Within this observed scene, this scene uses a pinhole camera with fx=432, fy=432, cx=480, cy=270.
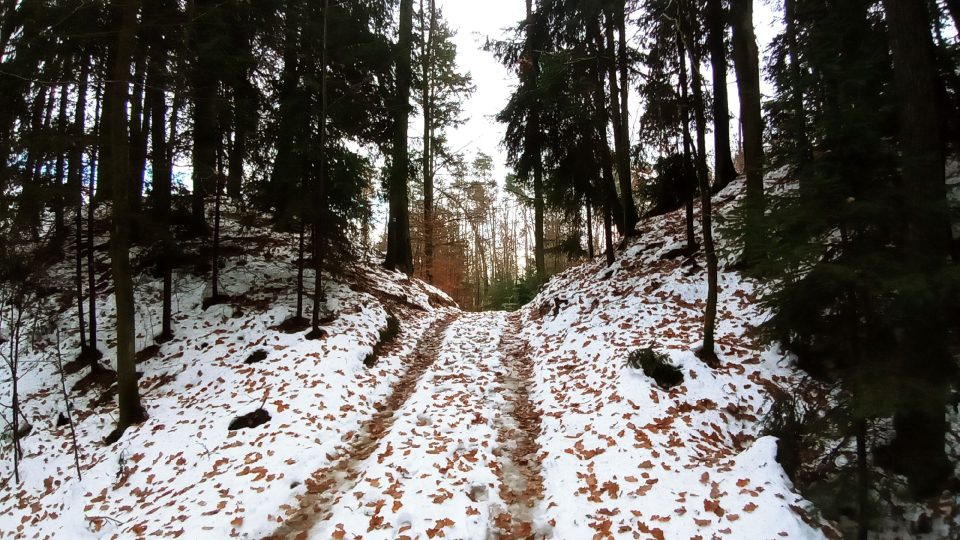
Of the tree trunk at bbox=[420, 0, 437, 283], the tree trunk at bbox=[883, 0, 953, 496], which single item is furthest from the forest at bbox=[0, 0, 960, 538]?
the tree trunk at bbox=[420, 0, 437, 283]

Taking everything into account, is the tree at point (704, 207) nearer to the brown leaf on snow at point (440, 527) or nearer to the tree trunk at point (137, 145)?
the brown leaf on snow at point (440, 527)

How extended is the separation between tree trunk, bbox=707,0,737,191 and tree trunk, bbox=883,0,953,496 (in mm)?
6823

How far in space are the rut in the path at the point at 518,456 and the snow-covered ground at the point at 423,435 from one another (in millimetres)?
30

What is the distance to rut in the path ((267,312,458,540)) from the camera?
15.4ft

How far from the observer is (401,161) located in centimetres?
1304

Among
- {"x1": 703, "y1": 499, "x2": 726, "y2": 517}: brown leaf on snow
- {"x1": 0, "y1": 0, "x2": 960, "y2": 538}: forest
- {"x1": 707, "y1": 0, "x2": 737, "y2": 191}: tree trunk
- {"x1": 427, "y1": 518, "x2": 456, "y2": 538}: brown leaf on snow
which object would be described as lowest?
{"x1": 427, "y1": 518, "x2": 456, "y2": 538}: brown leaf on snow

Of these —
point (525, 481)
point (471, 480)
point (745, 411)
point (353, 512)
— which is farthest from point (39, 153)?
point (745, 411)

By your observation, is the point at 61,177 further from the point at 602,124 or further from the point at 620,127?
the point at 620,127

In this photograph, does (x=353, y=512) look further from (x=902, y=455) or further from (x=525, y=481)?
(x=902, y=455)

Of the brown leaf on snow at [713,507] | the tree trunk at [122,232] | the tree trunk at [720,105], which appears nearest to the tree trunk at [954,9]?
the tree trunk at [720,105]

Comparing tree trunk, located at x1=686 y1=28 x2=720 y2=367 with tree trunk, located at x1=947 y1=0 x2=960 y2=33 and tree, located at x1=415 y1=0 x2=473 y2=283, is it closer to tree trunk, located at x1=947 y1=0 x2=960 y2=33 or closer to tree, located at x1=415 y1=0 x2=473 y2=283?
tree trunk, located at x1=947 y1=0 x2=960 y2=33

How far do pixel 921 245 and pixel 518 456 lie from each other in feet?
15.6

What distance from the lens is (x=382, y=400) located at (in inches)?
312

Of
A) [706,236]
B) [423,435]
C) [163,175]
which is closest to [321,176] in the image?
[163,175]
